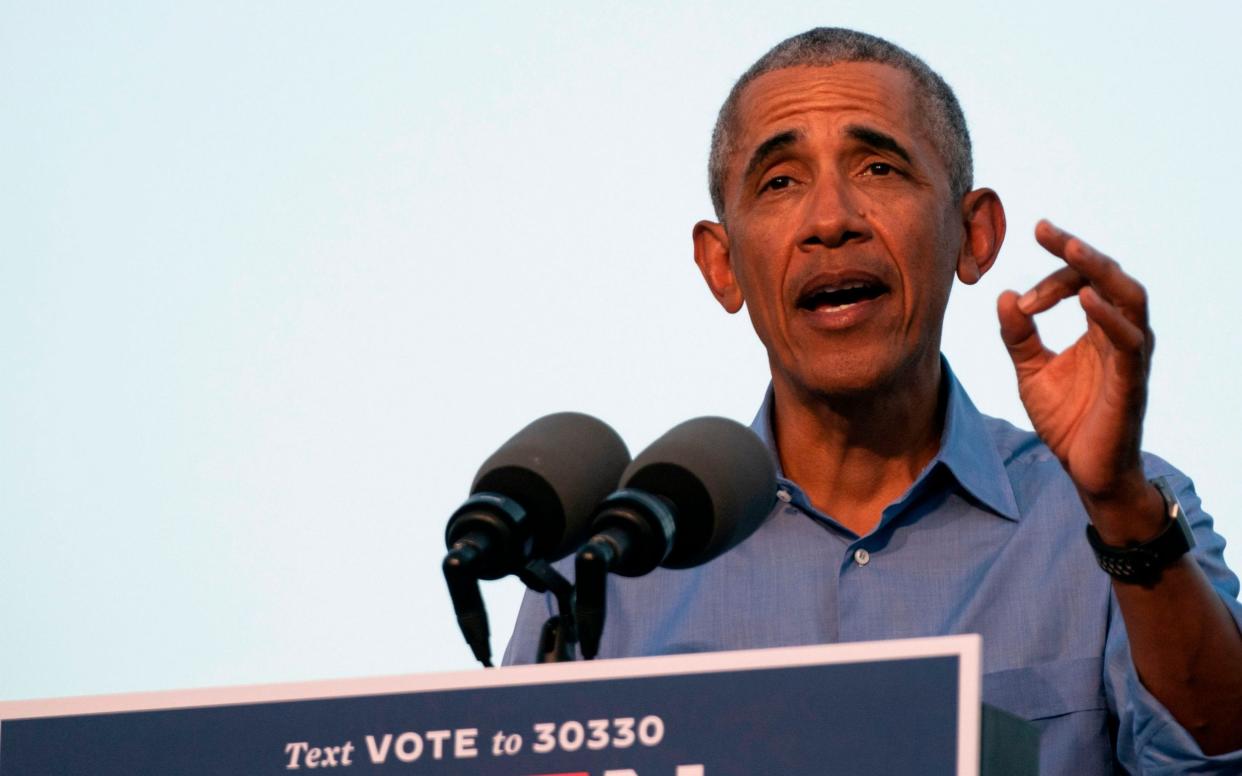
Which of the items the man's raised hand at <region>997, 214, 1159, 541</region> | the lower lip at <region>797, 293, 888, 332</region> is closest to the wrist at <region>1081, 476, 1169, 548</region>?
the man's raised hand at <region>997, 214, 1159, 541</region>

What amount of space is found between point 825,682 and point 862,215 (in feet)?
5.03

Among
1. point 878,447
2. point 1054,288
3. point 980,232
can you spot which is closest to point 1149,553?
point 1054,288

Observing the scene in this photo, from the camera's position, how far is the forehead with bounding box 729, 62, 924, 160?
10.1ft

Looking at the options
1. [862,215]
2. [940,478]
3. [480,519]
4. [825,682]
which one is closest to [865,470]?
[940,478]

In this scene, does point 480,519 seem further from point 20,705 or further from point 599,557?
point 20,705

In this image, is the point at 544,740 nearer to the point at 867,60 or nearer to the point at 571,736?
the point at 571,736

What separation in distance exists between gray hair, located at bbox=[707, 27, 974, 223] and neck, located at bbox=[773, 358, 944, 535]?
0.40 meters

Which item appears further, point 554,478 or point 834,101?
point 834,101

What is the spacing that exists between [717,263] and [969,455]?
66 centimetres

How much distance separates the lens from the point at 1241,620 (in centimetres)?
220

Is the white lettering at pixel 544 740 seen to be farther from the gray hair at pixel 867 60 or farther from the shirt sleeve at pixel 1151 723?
the gray hair at pixel 867 60

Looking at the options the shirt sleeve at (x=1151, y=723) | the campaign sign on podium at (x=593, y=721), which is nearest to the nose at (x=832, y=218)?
the shirt sleeve at (x=1151, y=723)

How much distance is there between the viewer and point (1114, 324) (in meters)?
1.94

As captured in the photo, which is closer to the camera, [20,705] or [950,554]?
[20,705]
